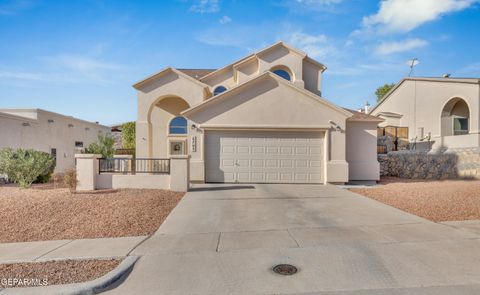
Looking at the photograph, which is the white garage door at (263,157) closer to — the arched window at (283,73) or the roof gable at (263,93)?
the roof gable at (263,93)

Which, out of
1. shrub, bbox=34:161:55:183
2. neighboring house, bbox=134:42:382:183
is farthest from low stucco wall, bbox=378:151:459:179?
shrub, bbox=34:161:55:183

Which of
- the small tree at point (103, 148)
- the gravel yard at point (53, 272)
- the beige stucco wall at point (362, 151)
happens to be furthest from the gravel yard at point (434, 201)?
the small tree at point (103, 148)

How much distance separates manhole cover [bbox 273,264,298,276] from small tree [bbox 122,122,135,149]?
708 inches

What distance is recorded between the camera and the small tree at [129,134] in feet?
65.5

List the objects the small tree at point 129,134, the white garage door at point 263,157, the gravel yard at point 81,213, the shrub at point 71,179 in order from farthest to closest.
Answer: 1. the small tree at point 129,134
2. the white garage door at point 263,157
3. the shrub at point 71,179
4. the gravel yard at point 81,213

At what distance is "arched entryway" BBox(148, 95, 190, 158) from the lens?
1775 cm

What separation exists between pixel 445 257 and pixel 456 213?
3849 mm

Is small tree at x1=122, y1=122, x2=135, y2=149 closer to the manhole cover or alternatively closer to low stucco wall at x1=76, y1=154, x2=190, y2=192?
low stucco wall at x1=76, y1=154, x2=190, y2=192

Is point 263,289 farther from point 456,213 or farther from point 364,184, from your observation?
point 364,184

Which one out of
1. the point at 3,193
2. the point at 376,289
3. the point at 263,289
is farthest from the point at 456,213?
the point at 3,193

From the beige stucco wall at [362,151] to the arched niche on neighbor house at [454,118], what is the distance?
10.2m

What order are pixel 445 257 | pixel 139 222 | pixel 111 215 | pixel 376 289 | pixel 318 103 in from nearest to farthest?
pixel 376 289 < pixel 445 257 < pixel 139 222 < pixel 111 215 < pixel 318 103

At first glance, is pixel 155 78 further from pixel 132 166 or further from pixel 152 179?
pixel 152 179

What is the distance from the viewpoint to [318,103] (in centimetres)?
1331
